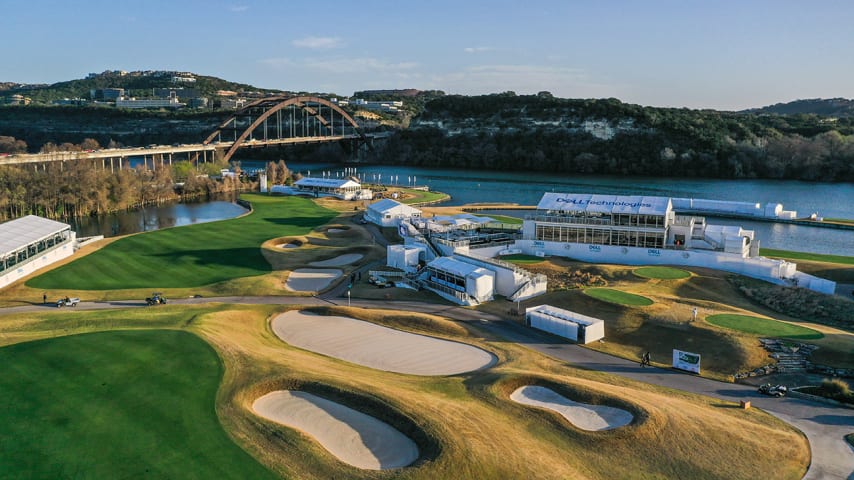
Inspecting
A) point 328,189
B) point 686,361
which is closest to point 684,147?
point 328,189

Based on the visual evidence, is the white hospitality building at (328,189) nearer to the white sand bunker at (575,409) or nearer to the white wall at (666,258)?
the white wall at (666,258)

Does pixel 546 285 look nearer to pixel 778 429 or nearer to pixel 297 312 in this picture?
pixel 297 312

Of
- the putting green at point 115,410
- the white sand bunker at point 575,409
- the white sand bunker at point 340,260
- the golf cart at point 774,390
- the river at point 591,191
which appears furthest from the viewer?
the river at point 591,191

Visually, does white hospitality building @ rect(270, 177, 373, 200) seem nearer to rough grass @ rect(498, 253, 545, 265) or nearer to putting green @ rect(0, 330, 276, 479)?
rough grass @ rect(498, 253, 545, 265)

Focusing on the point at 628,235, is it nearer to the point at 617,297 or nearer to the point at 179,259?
the point at 617,297

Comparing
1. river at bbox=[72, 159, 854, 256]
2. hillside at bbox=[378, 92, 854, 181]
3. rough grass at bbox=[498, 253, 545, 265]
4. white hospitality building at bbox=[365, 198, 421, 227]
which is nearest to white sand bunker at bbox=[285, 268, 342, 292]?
rough grass at bbox=[498, 253, 545, 265]

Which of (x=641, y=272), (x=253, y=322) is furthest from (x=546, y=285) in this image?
(x=253, y=322)

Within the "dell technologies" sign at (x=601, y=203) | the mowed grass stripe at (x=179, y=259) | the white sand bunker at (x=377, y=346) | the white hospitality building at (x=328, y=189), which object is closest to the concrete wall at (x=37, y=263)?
the mowed grass stripe at (x=179, y=259)
